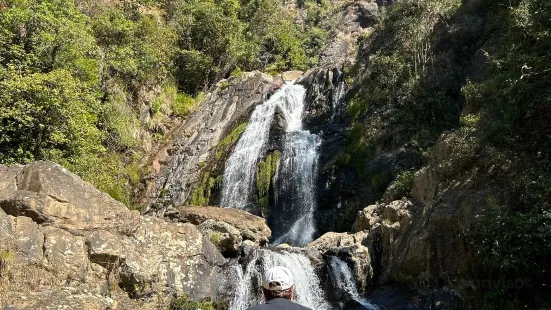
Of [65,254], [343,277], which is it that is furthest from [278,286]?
[343,277]

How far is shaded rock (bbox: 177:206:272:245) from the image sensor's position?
14781mm

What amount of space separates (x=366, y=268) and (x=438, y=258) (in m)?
2.94

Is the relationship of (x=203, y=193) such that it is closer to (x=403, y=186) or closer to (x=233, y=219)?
(x=233, y=219)

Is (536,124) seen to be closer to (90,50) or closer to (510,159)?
(510,159)

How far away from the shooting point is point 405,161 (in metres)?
16.9

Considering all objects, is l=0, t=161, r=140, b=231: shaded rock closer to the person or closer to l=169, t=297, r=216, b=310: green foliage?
l=169, t=297, r=216, b=310: green foliage

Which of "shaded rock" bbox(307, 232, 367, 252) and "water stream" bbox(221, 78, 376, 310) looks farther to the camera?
"shaded rock" bbox(307, 232, 367, 252)

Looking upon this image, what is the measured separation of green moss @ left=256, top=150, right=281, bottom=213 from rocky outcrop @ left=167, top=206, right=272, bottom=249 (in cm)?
450

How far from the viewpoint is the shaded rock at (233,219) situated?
14.8 meters

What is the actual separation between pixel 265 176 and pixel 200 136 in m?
7.60

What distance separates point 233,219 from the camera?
Answer: 49.8 ft

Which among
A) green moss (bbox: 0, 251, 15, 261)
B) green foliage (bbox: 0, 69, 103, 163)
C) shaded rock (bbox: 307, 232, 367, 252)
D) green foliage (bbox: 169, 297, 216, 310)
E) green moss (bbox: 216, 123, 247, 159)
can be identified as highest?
green moss (bbox: 216, 123, 247, 159)

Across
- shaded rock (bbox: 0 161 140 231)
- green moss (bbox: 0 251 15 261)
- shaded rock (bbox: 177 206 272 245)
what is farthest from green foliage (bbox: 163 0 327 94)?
green moss (bbox: 0 251 15 261)

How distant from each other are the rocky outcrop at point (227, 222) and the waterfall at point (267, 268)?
1216 mm
